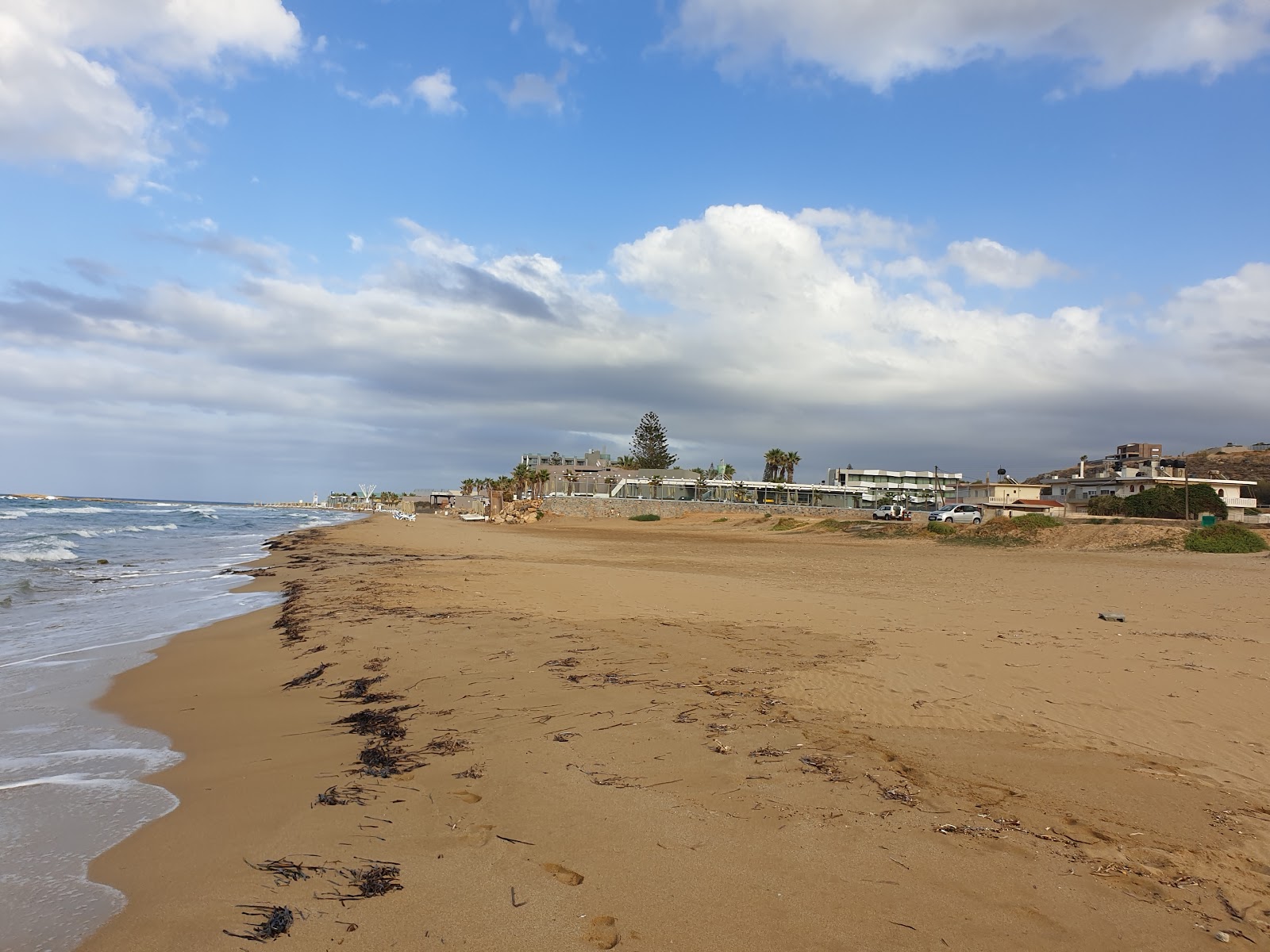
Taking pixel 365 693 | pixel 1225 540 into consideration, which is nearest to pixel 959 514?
pixel 1225 540

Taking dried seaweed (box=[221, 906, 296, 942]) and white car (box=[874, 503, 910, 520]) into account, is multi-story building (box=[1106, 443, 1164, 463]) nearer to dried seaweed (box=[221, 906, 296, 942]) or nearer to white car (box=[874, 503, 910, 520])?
white car (box=[874, 503, 910, 520])

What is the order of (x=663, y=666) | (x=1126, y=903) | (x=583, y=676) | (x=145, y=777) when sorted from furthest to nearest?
1. (x=663, y=666)
2. (x=583, y=676)
3. (x=145, y=777)
4. (x=1126, y=903)

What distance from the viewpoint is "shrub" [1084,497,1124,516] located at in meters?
49.9

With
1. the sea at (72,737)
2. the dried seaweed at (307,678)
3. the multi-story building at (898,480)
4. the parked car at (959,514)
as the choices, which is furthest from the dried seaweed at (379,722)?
the multi-story building at (898,480)

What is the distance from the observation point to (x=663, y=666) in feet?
27.5

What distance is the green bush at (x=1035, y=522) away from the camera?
3434 centimetres

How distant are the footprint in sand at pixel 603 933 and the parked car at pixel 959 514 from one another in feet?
153

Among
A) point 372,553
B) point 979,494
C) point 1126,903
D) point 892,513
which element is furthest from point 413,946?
point 979,494

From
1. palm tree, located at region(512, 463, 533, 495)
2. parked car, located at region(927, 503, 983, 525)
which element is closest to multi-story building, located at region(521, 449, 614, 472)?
palm tree, located at region(512, 463, 533, 495)

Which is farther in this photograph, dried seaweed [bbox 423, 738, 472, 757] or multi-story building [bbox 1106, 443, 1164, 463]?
multi-story building [bbox 1106, 443, 1164, 463]

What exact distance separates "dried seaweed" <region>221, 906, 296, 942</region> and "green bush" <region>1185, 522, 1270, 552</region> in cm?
3311

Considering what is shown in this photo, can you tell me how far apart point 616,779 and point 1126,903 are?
2.85 meters

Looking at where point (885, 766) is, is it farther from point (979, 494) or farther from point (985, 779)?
point (979, 494)

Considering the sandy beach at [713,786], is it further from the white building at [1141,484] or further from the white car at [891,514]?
the white building at [1141,484]
